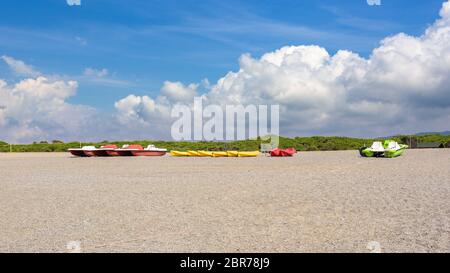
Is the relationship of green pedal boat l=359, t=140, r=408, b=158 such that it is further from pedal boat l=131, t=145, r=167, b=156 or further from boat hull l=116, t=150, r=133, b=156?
boat hull l=116, t=150, r=133, b=156

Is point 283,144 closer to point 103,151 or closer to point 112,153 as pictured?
point 112,153

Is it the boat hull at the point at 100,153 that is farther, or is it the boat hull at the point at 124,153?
the boat hull at the point at 124,153

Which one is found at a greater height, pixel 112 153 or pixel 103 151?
pixel 103 151

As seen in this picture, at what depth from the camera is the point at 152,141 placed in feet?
197

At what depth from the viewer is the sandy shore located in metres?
7.69

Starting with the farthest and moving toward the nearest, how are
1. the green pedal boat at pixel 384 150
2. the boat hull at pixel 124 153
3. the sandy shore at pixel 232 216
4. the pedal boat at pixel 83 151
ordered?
the boat hull at pixel 124 153
the pedal boat at pixel 83 151
the green pedal boat at pixel 384 150
the sandy shore at pixel 232 216

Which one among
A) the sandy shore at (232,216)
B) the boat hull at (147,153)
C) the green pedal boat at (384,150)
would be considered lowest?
the sandy shore at (232,216)

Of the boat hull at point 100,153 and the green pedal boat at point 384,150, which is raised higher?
the green pedal boat at point 384,150

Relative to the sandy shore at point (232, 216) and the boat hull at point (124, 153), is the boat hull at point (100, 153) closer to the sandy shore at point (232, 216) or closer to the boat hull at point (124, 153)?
the boat hull at point (124, 153)

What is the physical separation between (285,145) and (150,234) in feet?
147

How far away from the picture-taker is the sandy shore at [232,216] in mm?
7691

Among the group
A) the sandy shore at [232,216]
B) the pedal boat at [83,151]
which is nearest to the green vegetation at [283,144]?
the pedal boat at [83,151]

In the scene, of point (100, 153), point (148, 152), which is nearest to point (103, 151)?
point (100, 153)

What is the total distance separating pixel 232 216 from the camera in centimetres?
998
